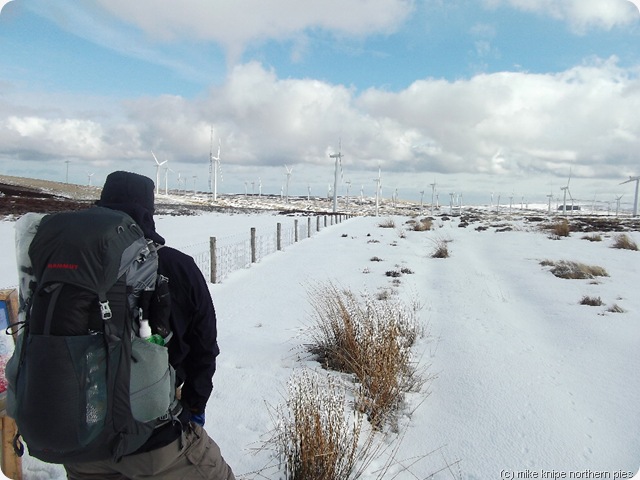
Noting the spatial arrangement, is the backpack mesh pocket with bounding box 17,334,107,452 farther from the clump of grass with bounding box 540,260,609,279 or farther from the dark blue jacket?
the clump of grass with bounding box 540,260,609,279

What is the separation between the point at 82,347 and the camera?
5.62ft

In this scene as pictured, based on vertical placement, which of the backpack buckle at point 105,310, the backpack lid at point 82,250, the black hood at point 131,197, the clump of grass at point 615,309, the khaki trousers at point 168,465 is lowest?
the clump of grass at point 615,309

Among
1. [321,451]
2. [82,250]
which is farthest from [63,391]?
[321,451]

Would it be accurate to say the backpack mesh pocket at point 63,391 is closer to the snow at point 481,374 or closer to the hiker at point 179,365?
the hiker at point 179,365

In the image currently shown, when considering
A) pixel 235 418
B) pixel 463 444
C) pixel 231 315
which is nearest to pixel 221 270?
pixel 231 315

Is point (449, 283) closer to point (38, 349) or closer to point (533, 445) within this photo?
point (533, 445)

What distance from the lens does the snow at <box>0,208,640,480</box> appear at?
3424mm

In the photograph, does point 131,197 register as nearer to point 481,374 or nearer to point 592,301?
point 481,374

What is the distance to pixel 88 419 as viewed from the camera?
175cm

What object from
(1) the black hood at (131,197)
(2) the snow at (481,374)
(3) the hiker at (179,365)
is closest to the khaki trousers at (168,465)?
(3) the hiker at (179,365)

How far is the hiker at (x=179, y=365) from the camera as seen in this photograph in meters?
1.97

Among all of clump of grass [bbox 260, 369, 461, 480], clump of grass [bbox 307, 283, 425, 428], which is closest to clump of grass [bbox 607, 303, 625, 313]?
clump of grass [bbox 307, 283, 425, 428]

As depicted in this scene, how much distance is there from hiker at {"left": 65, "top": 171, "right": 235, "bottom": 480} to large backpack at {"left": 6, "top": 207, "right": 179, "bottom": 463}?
149mm

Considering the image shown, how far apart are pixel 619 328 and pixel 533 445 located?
4279 mm
